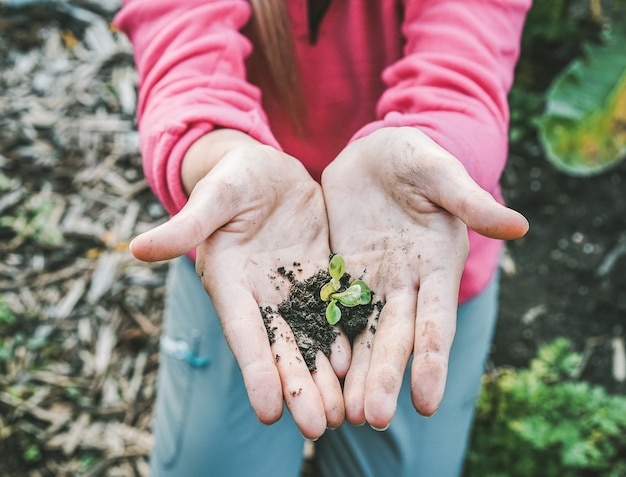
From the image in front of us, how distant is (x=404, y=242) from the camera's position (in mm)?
1544

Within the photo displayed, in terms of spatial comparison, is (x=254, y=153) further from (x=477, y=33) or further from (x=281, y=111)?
(x=477, y=33)

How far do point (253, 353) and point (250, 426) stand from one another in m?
0.53

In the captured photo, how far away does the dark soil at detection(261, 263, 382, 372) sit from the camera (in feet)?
4.90

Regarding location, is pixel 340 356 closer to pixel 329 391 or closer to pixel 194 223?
pixel 329 391

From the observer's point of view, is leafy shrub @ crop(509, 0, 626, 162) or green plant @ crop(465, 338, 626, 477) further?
leafy shrub @ crop(509, 0, 626, 162)

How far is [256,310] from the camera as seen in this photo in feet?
4.71

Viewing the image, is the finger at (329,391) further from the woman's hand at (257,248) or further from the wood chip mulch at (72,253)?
the wood chip mulch at (72,253)

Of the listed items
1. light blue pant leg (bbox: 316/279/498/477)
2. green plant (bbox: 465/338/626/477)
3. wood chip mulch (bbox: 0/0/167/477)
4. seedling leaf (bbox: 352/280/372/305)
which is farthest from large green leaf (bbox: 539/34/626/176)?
wood chip mulch (bbox: 0/0/167/477)

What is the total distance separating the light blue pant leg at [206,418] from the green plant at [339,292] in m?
0.43

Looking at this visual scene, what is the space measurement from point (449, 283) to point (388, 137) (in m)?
0.41

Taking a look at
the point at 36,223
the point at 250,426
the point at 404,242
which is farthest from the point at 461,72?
the point at 36,223

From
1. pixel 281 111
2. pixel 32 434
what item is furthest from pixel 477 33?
pixel 32 434

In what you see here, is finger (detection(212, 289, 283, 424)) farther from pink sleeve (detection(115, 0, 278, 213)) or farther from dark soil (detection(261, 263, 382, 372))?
pink sleeve (detection(115, 0, 278, 213))

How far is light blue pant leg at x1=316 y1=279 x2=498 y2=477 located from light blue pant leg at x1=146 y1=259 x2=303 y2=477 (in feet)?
0.50
